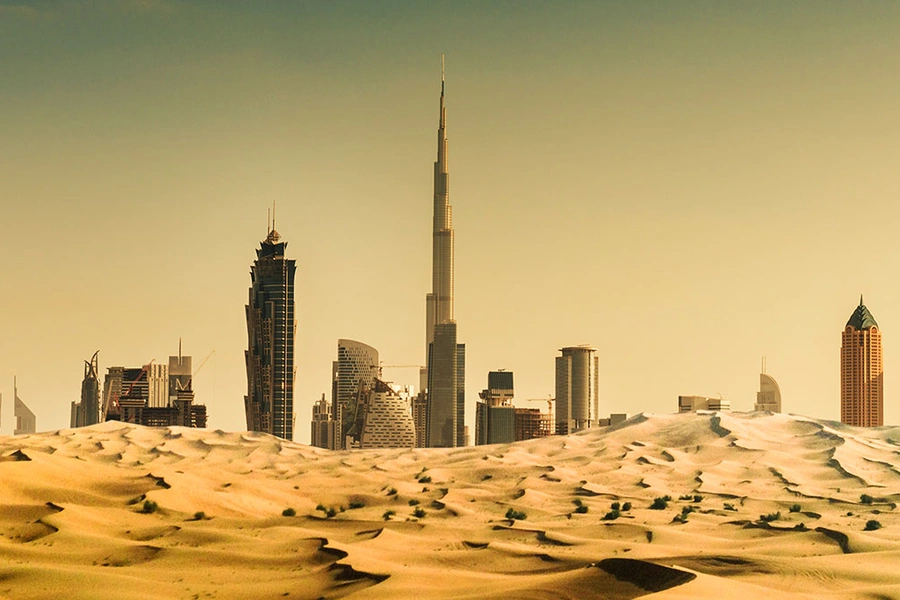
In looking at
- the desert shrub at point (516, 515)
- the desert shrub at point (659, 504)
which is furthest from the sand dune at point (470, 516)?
the desert shrub at point (516, 515)

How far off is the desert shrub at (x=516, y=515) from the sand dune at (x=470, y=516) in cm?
75

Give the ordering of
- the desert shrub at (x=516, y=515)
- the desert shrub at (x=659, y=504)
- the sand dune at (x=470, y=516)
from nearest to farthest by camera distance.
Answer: the sand dune at (x=470, y=516) → the desert shrub at (x=516, y=515) → the desert shrub at (x=659, y=504)

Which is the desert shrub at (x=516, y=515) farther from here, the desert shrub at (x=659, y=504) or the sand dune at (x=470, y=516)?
the desert shrub at (x=659, y=504)

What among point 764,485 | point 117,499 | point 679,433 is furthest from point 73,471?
point 679,433

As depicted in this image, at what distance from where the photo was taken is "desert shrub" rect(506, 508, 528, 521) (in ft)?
236

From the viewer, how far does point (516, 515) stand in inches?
2867

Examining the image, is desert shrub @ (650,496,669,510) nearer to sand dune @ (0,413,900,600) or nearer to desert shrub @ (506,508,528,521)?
sand dune @ (0,413,900,600)

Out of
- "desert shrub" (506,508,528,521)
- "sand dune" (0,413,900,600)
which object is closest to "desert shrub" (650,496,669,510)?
"sand dune" (0,413,900,600)

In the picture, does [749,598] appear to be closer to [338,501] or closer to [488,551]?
[488,551]

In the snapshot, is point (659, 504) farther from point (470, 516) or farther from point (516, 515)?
point (470, 516)

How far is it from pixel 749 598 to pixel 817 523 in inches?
1315

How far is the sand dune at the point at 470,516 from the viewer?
4303 centimetres

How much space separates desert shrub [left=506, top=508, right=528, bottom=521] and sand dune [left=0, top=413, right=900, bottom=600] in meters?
0.75

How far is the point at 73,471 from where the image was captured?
240ft
